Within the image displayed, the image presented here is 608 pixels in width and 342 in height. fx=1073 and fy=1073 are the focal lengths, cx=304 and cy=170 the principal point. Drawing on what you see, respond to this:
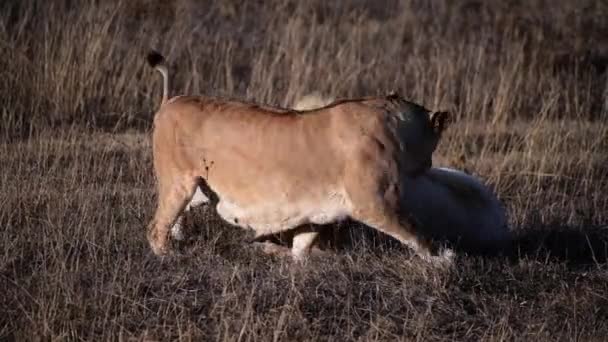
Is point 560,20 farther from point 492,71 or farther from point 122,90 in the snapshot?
point 122,90

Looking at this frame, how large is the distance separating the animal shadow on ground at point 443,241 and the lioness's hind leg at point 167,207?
213mm

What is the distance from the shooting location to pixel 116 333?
4.45 metres

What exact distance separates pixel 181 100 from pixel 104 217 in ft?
3.22

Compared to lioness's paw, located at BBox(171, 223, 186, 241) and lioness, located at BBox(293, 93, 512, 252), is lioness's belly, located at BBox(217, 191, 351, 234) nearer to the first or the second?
lioness's paw, located at BBox(171, 223, 186, 241)

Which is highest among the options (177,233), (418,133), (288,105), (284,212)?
(418,133)

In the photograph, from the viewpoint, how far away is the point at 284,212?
5.21m

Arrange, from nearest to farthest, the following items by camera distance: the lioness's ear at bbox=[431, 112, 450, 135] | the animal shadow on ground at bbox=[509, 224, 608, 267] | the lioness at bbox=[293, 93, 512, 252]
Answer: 1. the lioness's ear at bbox=[431, 112, 450, 135]
2. the lioness at bbox=[293, 93, 512, 252]
3. the animal shadow on ground at bbox=[509, 224, 608, 267]

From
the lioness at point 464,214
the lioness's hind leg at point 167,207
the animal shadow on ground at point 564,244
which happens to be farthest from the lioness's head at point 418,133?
the lioness's hind leg at point 167,207

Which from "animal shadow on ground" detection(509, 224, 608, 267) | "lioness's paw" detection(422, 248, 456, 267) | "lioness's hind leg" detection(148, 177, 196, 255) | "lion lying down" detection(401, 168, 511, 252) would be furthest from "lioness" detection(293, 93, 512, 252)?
"lioness's hind leg" detection(148, 177, 196, 255)

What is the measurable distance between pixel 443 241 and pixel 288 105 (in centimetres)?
402

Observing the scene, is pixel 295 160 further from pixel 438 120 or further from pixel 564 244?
pixel 564 244

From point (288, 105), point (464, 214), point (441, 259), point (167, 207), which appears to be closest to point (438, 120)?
point (441, 259)

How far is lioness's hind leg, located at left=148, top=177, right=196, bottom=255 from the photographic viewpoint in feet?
17.7

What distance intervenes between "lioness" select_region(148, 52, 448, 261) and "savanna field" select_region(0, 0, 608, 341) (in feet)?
1.01
